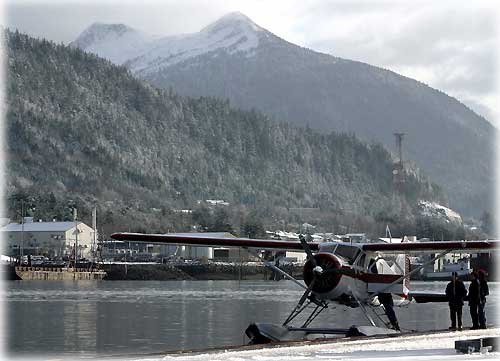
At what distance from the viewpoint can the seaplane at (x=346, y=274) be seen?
2275 centimetres

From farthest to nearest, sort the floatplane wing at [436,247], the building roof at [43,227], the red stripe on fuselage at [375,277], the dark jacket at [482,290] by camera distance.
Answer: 1. the building roof at [43,227]
2. the floatplane wing at [436,247]
3. the red stripe on fuselage at [375,277]
4. the dark jacket at [482,290]

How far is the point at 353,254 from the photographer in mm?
24000

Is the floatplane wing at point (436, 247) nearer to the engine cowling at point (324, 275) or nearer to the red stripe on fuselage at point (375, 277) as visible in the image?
the red stripe on fuselage at point (375, 277)

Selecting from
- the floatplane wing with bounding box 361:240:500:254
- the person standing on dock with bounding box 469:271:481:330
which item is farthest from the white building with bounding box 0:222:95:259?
the person standing on dock with bounding box 469:271:481:330

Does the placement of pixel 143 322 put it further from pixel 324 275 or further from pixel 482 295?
pixel 482 295

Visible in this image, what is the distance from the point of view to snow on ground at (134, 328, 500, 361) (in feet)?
54.1

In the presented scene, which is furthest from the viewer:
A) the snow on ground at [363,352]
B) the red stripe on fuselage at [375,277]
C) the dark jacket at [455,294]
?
the red stripe on fuselage at [375,277]

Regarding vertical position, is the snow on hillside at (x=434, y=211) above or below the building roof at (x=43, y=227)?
above

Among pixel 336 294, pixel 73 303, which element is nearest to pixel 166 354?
pixel 336 294

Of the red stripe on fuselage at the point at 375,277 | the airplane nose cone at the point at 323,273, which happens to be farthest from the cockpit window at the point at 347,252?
the airplane nose cone at the point at 323,273

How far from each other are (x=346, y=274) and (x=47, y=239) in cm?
10842

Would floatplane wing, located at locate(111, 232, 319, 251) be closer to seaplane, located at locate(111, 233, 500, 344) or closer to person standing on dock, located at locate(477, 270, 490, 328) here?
seaplane, located at locate(111, 233, 500, 344)

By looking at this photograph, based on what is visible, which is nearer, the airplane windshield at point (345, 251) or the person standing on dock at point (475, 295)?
the person standing on dock at point (475, 295)

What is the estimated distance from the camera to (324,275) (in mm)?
22828
